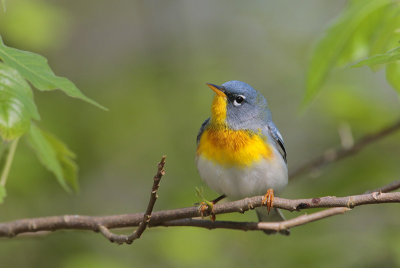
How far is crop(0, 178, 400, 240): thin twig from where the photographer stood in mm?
2039

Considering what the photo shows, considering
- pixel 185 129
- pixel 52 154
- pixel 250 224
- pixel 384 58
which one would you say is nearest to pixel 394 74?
pixel 384 58

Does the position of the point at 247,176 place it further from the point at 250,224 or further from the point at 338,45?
the point at 338,45

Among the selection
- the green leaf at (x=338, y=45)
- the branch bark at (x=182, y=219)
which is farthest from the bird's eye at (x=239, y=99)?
the branch bark at (x=182, y=219)

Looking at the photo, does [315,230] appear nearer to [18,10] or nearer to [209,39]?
[18,10]

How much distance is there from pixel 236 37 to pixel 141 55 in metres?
1.64

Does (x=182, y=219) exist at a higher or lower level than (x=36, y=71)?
lower

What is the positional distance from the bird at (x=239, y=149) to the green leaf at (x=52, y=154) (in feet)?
3.14

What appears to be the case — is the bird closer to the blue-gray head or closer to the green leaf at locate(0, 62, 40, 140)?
the blue-gray head

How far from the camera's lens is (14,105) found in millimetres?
2088

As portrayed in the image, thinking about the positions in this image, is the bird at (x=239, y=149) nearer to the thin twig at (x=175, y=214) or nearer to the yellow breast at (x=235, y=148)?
the yellow breast at (x=235, y=148)

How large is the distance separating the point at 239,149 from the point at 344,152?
1.02m

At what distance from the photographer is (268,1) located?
26.5 feet

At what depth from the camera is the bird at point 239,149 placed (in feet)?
11.7

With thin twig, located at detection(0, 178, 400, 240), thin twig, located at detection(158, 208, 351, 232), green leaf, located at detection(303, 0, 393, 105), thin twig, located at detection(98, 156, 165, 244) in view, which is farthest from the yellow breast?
Answer: thin twig, located at detection(98, 156, 165, 244)
